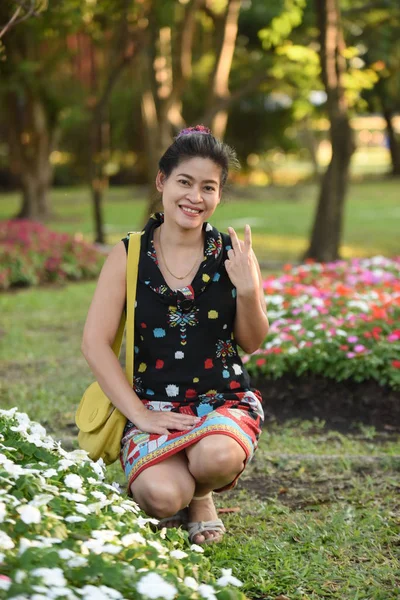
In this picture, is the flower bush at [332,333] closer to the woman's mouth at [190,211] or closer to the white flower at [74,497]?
the woman's mouth at [190,211]

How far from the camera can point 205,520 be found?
351 cm

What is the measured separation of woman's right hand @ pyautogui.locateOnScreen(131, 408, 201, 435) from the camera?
3346 mm

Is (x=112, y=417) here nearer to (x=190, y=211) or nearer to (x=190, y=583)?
(x=190, y=211)

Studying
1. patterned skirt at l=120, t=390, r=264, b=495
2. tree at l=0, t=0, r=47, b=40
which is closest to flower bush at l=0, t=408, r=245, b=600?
patterned skirt at l=120, t=390, r=264, b=495

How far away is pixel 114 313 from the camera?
349 centimetres

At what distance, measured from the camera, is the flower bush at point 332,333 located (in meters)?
5.34

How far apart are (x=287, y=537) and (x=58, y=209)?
1916 centimetres

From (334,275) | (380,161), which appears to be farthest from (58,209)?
(380,161)

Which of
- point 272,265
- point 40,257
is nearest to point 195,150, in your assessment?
point 40,257

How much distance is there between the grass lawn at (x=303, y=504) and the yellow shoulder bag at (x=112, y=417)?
0.52 metres

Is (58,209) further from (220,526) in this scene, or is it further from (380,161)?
(380,161)

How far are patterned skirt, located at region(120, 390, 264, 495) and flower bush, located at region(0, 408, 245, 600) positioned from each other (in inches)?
12.1

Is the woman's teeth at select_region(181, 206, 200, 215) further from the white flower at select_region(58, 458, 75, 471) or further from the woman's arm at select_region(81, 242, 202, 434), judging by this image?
the white flower at select_region(58, 458, 75, 471)

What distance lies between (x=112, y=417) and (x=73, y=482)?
81 cm
